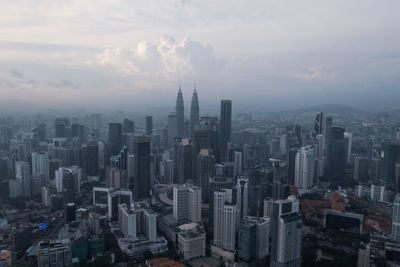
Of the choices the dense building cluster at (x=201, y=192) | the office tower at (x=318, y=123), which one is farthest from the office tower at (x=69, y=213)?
the office tower at (x=318, y=123)

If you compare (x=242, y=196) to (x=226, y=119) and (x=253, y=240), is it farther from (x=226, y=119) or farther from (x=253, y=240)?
(x=226, y=119)

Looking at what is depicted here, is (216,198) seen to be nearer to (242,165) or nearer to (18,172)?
(242,165)

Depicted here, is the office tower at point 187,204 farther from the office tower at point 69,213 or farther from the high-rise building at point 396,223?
the high-rise building at point 396,223

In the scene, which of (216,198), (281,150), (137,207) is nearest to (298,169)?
(281,150)

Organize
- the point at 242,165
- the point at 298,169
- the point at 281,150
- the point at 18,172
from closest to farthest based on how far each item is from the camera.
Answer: the point at 18,172, the point at 298,169, the point at 242,165, the point at 281,150

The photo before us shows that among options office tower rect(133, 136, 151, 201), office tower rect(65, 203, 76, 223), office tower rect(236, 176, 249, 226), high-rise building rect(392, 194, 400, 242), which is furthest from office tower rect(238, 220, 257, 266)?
office tower rect(133, 136, 151, 201)

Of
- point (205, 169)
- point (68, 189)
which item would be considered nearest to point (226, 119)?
point (205, 169)
